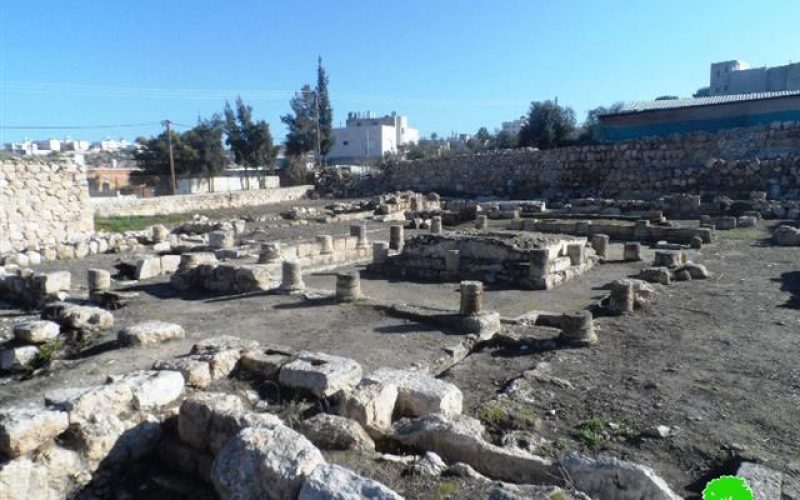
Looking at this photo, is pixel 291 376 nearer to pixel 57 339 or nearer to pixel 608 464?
pixel 608 464

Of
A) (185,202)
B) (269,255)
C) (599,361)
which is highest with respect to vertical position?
(185,202)

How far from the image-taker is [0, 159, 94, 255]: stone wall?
1864 cm

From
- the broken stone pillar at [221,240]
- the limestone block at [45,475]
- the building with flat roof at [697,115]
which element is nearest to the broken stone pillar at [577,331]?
the limestone block at [45,475]

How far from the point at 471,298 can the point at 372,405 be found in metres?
3.95

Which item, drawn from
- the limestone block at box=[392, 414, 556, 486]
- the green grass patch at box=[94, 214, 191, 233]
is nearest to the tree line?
the green grass patch at box=[94, 214, 191, 233]

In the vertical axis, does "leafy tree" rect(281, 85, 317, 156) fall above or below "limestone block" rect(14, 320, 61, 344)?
above

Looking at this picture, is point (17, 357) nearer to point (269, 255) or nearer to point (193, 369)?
point (193, 369)

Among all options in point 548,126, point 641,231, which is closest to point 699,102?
point 548,126

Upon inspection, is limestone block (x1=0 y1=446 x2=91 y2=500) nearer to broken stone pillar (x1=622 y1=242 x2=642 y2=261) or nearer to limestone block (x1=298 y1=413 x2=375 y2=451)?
limestone block (x1=298 y1=413 x2=375 y2=451)

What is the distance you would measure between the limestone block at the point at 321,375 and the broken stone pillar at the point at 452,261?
7.35 metres

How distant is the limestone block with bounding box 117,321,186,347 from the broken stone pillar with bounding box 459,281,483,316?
4.01m

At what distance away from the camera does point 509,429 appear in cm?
544

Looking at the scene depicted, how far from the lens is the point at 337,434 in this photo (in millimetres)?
4414

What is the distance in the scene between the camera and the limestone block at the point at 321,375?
581cm
